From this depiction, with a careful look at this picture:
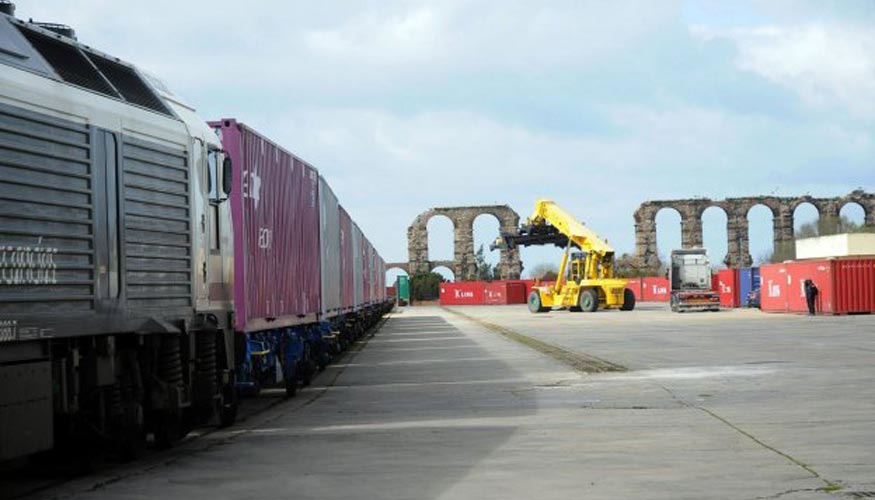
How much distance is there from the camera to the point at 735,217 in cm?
10612

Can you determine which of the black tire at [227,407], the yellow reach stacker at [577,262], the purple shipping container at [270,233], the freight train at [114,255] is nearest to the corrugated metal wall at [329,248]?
the purple shipping container at [270,233]

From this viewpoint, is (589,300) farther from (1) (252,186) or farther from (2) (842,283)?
(1) (252,186)

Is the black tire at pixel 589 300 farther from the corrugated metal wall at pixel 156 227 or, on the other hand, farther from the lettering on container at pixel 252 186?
the corrugated metal wall at pixel 156 227

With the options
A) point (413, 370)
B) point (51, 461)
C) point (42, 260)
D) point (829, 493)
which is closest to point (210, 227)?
point (51, 461)

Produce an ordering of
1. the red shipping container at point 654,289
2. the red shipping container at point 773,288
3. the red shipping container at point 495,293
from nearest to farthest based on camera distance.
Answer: the red shipping container at point 773,288, the red shipping container at point 654,289, the red shipping container at point 495,293

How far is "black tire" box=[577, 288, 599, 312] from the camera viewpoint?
62.9m

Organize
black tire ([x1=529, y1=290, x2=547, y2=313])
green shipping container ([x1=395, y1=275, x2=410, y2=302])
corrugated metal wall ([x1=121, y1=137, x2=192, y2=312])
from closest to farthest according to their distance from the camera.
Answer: corrugated metal wall ([x1=121, y1=137, x2=192, y2=312]) → black tire ([x1=529, y1=290, x2=547, y2=313]) → green shipping container ([x1=395, y1=275, x2=410, y2=302])

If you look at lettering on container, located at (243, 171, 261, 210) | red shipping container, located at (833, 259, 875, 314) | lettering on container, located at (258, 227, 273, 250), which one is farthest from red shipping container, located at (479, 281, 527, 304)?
lettering on container, located at (243, 171, 261, 210)

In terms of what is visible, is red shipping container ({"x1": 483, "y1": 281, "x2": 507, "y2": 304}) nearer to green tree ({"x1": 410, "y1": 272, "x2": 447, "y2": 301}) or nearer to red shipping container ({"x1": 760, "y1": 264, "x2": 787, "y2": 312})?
green tree ({"x1": 410, "y1": 272, "x2": 447, "y2": 301})

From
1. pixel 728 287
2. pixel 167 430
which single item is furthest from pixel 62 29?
pixel 728 287

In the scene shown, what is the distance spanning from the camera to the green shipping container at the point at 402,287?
353 feet

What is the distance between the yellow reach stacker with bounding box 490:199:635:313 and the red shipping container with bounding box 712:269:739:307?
1116cm

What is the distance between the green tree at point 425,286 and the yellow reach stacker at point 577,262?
49356mm

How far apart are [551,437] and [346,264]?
20.4 m
